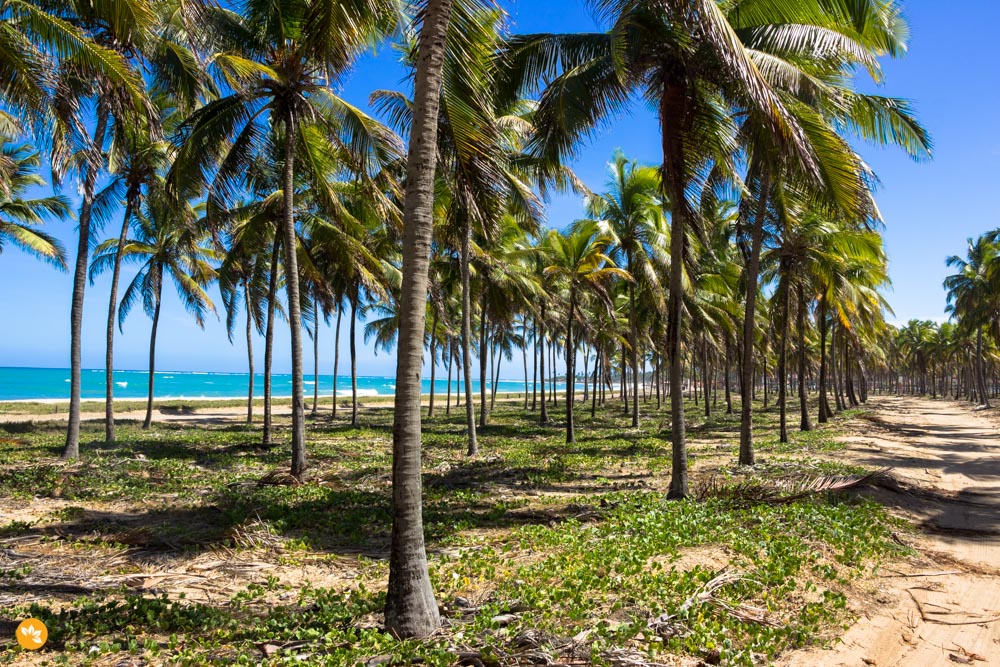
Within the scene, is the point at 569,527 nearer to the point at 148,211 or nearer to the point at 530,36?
the point at 530,36

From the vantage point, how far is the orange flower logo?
4.08m

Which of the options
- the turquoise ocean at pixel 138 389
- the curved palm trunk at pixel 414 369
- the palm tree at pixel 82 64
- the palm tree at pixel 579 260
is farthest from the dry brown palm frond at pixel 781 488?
the turquoise ocean at pixel 138 389

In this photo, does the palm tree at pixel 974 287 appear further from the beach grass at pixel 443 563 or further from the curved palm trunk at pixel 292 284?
the curved palm trunk at pixel 292 284

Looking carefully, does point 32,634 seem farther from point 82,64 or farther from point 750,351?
point 750,351

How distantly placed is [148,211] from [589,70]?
55.9ft

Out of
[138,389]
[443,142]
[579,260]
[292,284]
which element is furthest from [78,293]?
[138,389]

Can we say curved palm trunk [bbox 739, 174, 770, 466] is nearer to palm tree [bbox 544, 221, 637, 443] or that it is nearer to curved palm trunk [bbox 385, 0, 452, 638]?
palm tree [bbox 544, 221, 637, 443]

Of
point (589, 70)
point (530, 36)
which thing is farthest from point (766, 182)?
point (530, 36)

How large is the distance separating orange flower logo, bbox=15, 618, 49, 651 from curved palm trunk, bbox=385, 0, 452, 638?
258 cm

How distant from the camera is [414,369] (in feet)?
14.4

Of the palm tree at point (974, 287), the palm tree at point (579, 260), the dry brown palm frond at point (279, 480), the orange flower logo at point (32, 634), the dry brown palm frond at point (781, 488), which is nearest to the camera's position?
the orange flower logo at point (32, 634)

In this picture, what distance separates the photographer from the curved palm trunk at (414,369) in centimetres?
437

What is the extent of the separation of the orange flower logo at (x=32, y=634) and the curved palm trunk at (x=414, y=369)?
2.58m

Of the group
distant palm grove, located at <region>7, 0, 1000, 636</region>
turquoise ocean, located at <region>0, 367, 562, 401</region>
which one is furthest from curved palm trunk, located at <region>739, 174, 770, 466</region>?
turquoise ocean, located at <region>0, 367, 562, 401</region>
